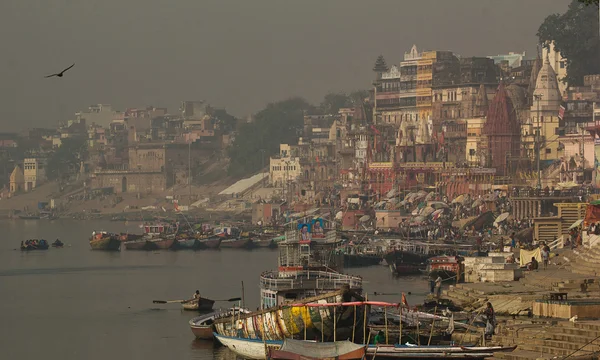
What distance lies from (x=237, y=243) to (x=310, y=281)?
4242 centimetres

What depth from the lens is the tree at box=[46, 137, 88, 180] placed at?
162 meters

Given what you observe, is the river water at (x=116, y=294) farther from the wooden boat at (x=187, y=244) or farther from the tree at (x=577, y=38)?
the tree at (x=577, y=38)

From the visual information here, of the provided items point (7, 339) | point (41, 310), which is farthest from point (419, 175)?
point (7, 339)

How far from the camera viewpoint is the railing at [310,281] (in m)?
32.0

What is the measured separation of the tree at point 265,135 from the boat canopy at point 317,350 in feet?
351

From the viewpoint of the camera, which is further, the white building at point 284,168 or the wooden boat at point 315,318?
the white building at point 284,168

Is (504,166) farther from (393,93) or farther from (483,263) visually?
(483,263)

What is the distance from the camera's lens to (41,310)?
141ft

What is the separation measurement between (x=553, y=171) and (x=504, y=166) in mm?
4581

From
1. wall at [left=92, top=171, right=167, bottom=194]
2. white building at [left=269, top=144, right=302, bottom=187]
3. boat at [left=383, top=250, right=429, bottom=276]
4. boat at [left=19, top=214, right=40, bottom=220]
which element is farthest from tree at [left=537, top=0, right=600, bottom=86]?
boat at [left=19, top=214, right=40, bottom=220]

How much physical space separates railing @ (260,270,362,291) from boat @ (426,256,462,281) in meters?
12.7

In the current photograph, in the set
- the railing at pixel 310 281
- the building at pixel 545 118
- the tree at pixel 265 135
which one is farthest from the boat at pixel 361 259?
the tree at pixel 265 135

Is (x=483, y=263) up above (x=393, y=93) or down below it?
below

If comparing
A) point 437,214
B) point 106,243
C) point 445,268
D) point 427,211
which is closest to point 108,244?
point 106,243
